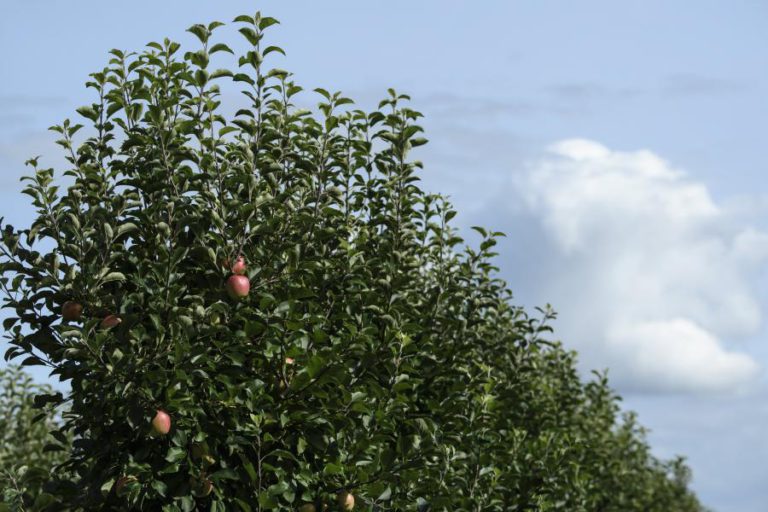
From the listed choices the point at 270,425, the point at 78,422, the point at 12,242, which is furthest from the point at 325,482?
the point at 12,242

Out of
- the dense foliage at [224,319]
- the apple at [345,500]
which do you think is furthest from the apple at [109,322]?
the apple at [345,500]

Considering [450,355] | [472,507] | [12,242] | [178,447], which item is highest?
[450,355]

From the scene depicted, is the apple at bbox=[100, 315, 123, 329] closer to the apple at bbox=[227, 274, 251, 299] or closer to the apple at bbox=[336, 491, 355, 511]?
the apple at bbox=[227, 274, 251, 299]

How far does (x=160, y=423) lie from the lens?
25.0 ft

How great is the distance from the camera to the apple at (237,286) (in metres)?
8.05

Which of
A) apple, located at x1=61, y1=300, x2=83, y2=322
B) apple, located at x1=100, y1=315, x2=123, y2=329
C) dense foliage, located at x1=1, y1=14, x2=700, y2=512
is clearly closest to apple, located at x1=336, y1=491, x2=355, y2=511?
dense foliage, located at x1=1, y1=14, x2=700, y2=512

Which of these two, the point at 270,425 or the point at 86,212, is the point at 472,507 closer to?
the point at 270,425

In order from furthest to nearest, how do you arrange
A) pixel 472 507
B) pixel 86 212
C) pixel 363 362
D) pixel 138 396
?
pixel 472 507 → pixel 363 362 → pixel 86 212 → pixel 138 396

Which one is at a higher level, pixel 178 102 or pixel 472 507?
pixel 178 102

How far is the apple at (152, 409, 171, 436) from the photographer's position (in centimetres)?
761

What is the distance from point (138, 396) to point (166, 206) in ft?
5.12

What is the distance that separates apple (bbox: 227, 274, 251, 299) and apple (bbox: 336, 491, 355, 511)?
6.38 ft

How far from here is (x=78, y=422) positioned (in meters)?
8.50

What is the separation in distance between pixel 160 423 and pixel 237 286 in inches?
48.6
